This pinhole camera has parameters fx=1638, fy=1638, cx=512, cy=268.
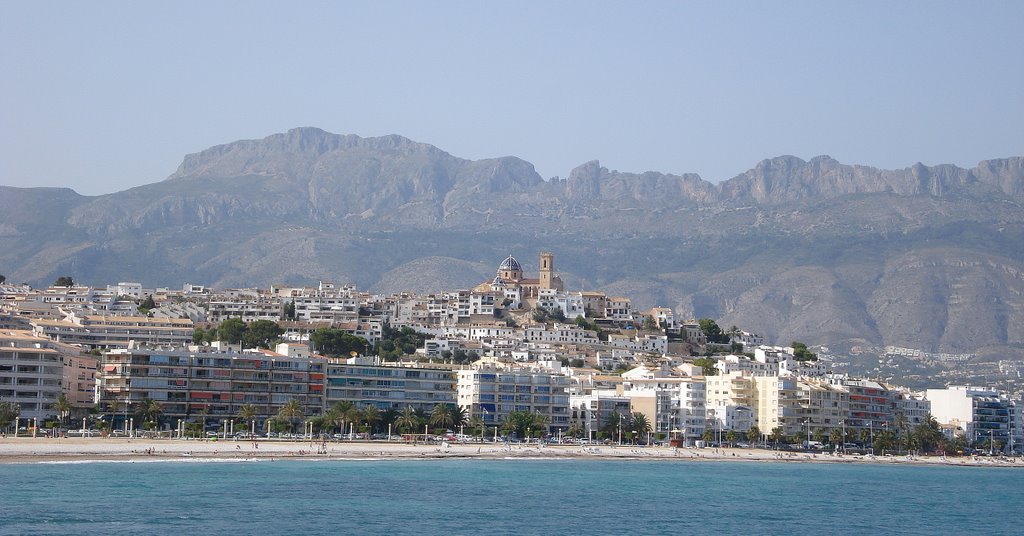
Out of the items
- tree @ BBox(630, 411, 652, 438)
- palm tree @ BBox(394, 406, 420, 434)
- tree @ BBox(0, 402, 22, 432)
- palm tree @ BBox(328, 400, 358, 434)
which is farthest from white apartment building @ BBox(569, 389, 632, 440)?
tree @ BBox(0, 402, 22, 432)

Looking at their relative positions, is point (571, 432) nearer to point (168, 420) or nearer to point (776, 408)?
point (776, 408)

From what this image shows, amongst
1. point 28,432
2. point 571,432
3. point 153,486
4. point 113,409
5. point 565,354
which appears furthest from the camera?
point 565,354

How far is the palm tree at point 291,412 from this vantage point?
130m

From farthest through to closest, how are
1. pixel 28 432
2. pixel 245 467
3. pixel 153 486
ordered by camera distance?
pixel 28 432 → pixel 245 467 → pixel 153 486

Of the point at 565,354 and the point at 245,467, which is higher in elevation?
the point at 565,354

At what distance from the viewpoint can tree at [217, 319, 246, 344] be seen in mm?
166750

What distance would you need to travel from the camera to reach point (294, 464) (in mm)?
110500

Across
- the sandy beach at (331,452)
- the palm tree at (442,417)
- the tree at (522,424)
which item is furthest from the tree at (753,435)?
the palm tree at (442,417)

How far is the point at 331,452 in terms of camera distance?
11762cm

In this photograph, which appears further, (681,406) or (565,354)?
(565,354)

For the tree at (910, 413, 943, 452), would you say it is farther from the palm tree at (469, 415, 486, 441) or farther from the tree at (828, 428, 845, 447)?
the palm tree at (469, 415, 486, 441)

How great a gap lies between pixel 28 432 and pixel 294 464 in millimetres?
21023

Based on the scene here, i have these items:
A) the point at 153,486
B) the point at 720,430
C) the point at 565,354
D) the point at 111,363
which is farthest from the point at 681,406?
the point at 153,486

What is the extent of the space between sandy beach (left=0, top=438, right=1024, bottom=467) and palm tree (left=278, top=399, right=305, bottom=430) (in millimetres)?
5386
